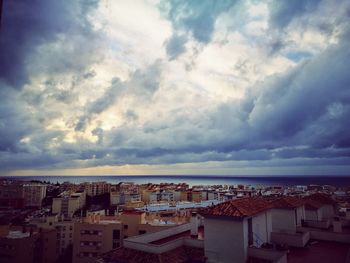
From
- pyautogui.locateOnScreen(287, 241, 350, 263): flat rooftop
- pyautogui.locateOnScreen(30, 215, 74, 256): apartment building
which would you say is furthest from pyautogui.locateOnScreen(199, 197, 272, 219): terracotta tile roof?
pyautogui.locateOnScreen(30, 215, 74, 256): apartment building

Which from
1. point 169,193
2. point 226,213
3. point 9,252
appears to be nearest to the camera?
point 226,213

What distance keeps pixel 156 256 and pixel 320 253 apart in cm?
879

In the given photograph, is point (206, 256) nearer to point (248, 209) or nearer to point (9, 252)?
point (248, 209)

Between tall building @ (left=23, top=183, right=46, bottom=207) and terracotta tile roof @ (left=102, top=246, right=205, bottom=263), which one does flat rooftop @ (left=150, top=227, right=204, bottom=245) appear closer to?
terracotta tile roof @ (left=102, top=246, right=205, bottom=263)

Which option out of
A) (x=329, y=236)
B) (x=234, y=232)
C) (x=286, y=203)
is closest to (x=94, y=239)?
(x=286, y=203)

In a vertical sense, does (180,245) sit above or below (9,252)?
above

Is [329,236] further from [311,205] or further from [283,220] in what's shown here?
[311,205]

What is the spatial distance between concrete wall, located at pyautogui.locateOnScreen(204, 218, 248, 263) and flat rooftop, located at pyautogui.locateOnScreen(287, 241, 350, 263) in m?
2.49

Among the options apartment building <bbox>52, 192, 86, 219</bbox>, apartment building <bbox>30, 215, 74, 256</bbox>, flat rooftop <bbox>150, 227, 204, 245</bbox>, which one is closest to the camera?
flat rooftop <bbox>150, 227, 204, 245</bbox>

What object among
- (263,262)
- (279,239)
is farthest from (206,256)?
(279,239)

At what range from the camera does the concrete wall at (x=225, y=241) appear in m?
14.2

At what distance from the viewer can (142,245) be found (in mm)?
16109

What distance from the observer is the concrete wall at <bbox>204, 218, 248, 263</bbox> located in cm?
1421

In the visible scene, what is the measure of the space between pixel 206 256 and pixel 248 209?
339cm
